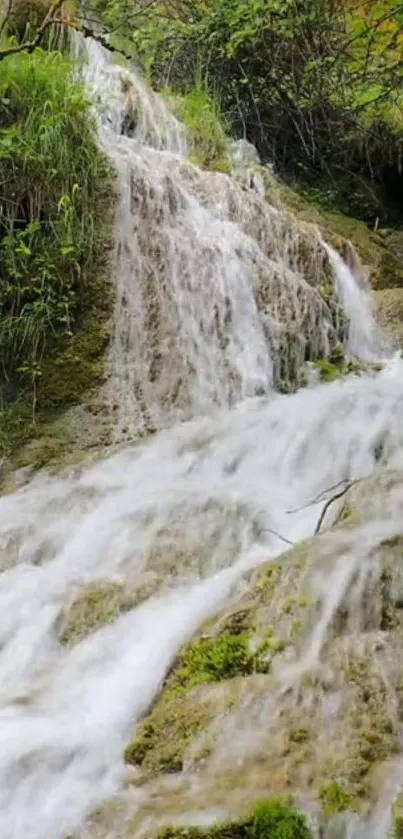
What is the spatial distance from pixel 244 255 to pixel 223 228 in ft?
0.96

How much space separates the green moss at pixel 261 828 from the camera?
66.8 inches

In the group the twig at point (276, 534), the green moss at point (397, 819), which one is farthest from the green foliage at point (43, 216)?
the green moss at point (397, 819)

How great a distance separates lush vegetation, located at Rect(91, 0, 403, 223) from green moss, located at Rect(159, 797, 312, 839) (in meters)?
6.57

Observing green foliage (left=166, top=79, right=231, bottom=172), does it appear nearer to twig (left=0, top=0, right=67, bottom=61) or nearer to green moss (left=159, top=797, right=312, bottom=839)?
A: twig (left=0, top=0, right=67, bottom=61)

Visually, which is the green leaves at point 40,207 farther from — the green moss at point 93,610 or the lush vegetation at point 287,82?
the lush vegetation at point 287,82

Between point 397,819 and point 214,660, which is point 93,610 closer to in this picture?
point 214,660

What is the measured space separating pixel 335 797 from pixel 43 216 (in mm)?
3897

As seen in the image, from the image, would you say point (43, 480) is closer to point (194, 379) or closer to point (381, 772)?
point (194, 379)

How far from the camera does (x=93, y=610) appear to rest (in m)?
2.79

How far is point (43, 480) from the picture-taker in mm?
4094

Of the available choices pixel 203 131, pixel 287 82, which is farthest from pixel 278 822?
pixel 287 82

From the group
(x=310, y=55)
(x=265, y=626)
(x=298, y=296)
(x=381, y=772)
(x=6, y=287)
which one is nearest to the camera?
(x=381, y=772)

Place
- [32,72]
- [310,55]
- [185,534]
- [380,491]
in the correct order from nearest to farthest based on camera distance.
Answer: [380,491] → [185,534] → [32,72] → [310,55]

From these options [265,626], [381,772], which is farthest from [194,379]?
[381,772]
